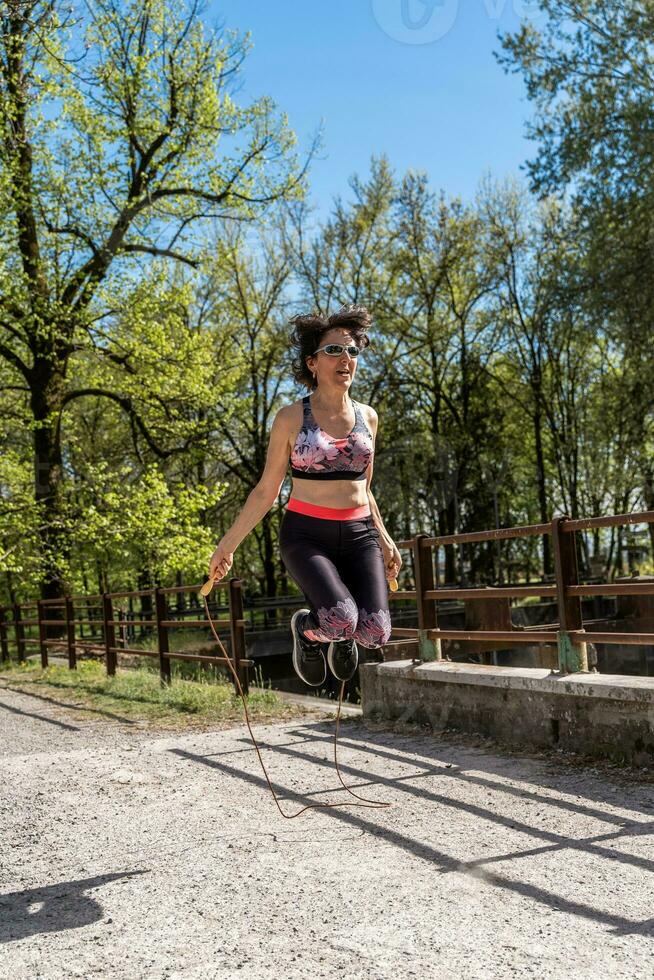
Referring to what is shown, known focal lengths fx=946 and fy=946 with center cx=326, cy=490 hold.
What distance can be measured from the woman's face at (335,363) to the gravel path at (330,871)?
2.26m

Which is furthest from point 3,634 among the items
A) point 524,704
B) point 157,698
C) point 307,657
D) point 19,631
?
point 307,657

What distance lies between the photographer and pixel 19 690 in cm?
1447

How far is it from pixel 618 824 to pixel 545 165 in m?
19.2

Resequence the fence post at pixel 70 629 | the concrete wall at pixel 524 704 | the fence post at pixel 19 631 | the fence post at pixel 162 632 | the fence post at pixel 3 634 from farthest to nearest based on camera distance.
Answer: the fence post at pixel 3 634 < the fence post at pixel 19 631 < the fence post at pixel 70 629 < the fence post at pixel 162 632 < the concrete wall at pixel 524 704

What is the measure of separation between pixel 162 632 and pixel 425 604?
4669 millimetres

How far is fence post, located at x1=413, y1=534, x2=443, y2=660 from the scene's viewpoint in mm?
8375

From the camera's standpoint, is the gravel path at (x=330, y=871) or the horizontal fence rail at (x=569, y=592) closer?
the gravel path at (x=330, y=871)

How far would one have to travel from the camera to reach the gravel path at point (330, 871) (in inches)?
124

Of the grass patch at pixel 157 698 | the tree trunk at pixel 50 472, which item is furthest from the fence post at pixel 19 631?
the grass patch at pixel 157 698

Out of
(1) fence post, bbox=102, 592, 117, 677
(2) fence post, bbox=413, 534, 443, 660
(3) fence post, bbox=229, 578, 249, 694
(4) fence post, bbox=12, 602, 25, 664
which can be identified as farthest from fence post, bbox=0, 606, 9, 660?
(2) fence post, bbox=413, 534, 443, 660

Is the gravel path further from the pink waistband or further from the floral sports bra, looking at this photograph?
the floral sports bra

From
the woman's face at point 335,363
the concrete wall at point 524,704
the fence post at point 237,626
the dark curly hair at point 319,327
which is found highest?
the dark curly hair at point 319,327

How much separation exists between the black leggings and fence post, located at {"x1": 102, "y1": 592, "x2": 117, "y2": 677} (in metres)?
9.80

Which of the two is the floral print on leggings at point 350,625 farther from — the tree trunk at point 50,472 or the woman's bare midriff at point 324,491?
the tree trunk at point 50,472
